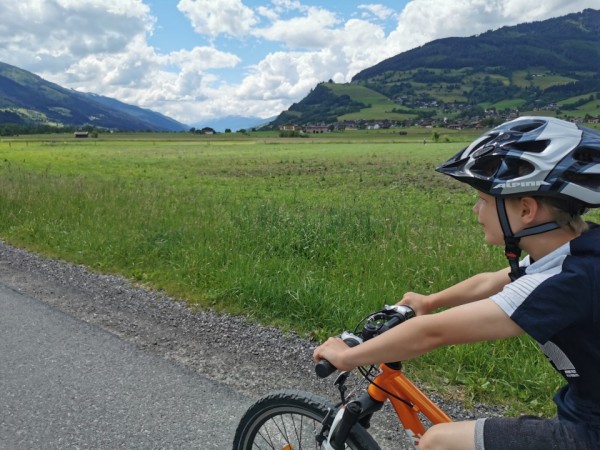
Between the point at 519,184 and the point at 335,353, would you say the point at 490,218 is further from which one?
the point at 335,353

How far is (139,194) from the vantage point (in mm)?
11875

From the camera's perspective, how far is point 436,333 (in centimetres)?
161

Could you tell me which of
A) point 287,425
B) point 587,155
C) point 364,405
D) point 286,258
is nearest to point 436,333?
point 364,405

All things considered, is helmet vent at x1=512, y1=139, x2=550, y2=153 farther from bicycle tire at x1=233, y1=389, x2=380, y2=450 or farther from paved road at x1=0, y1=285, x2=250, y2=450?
paved road at x1=0, y1=285, x2=250, y2=450

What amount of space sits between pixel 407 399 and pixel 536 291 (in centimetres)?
77

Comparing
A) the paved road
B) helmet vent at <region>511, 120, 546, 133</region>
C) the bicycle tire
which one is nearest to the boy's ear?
helmet vent at <region>511, 120, 546, 133</region>

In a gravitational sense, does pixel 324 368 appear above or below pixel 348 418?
above

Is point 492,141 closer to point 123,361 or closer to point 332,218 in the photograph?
point 123,361

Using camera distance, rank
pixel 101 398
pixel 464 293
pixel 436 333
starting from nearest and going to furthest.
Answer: pixel 436 333 → pixel 464 293 → pixel 101 398

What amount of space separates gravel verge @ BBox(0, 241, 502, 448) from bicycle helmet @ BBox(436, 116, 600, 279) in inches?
77.2

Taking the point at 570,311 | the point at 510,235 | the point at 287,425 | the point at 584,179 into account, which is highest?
the point at 584,179

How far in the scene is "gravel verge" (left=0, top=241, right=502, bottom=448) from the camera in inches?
149

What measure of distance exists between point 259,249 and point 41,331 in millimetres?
3140

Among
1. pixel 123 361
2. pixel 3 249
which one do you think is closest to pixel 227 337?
pixel 123 361
